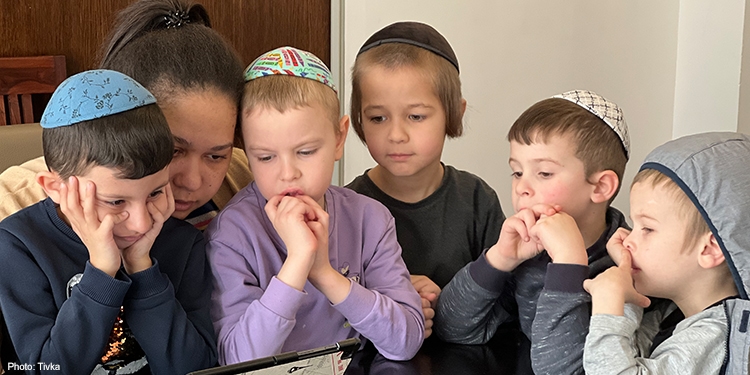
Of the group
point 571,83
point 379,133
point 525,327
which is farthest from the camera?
point 571,83

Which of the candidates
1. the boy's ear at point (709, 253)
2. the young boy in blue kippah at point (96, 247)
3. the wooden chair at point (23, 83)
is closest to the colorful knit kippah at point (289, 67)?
the young boy in blue kippah at point (96, 247)

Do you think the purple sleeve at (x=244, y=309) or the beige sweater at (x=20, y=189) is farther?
the beige sweater at (x=20, y=189)

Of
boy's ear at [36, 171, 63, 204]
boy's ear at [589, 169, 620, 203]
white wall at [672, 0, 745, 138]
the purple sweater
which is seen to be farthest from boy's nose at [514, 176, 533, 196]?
white wall at [672, 0, 745, 138]

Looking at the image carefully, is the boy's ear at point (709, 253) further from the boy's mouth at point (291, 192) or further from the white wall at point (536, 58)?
the white wall at point (536, 58)

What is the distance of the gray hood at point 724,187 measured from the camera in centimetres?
113

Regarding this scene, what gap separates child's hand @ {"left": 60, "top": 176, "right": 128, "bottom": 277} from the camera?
111 centimetres

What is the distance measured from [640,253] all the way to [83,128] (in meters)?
0.85

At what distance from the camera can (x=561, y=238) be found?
1306 millimetres

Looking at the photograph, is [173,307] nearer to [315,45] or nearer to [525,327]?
[525,327]

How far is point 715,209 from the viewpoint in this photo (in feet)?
3.74

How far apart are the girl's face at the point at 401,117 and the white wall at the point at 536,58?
1.47 meters

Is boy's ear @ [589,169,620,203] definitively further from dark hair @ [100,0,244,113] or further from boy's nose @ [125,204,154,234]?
boy's nose @ [125,204,154,234]

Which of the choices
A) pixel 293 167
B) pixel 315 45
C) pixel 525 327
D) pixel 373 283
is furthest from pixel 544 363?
pixel 315 45

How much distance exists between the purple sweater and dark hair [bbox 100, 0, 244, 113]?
0.21m
